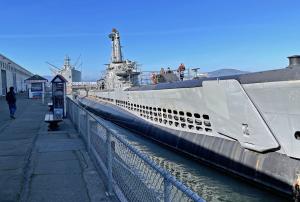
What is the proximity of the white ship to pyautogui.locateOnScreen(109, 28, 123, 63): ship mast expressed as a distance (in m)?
27.8

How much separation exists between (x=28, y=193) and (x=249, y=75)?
6206mm

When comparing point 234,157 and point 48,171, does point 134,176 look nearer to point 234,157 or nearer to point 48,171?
point 48,171

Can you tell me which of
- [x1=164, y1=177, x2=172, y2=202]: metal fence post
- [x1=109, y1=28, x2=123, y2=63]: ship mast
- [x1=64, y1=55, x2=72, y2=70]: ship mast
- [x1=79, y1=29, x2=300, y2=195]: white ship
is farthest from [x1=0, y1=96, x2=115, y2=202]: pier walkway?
[x1=64, y1=55, x2=72, y2=70]: ship mast

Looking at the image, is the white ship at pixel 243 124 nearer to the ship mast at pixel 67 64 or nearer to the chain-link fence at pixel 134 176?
the chain-link fence at pixel 134 176

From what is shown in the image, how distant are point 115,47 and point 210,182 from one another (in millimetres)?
34911

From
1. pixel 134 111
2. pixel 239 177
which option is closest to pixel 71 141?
pixel 239 177

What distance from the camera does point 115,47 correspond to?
44.2 meters

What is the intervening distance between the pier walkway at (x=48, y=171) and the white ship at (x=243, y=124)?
12.1ft

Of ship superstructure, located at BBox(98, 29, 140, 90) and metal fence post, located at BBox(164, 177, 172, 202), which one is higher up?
ship superstructure, located at BBox(98, 29, 140, 90)

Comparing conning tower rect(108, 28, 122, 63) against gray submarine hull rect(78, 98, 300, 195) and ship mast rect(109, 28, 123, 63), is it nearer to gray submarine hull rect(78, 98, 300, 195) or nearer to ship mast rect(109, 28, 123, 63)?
ship mast rect(109, 28, 123, 63)

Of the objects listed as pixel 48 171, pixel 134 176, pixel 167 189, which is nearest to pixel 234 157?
pixel 48 171

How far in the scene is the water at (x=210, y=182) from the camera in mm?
9258

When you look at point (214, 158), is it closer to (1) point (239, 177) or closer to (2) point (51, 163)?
(1) point (239, 177)

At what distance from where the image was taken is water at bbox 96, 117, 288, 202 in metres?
9.26
